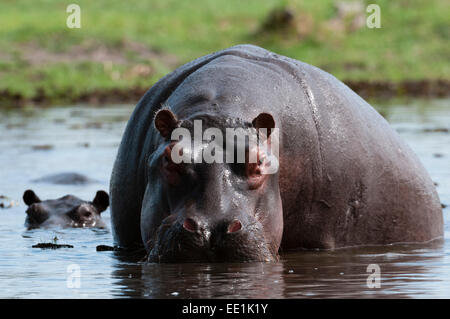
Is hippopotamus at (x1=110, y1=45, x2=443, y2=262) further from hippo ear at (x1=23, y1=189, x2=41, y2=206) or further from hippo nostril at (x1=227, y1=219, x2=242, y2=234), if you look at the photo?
hippo ear at (x1=23, y1=189, x2=41, y2=206)

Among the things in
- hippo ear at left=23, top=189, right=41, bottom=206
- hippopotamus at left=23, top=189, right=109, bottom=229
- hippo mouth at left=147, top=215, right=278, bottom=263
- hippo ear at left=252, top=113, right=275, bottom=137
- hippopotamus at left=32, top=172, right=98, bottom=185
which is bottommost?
hippo mouth at left=147, top=215, right=278, bottom=263

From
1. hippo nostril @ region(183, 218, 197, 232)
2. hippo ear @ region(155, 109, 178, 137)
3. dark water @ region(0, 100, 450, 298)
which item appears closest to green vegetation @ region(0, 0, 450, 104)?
dark water @ region(0, 100, 450, 298)

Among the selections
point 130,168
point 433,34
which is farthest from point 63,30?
point 130,168

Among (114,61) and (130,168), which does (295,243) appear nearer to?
(130,168)

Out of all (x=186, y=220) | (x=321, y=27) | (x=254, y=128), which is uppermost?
(x=321, y=27)

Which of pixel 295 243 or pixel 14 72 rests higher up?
pixel 14 72

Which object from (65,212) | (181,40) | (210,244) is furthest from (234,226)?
(181,40)

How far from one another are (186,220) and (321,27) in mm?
27259

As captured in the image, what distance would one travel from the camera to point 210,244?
204 inches

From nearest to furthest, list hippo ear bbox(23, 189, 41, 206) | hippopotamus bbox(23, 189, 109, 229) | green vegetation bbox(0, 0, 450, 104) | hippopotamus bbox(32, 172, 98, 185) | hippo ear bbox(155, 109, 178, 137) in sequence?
hippo ear bbox(155, 109, 178, 137) < hippopotamus bbox(23, 189, 109, 229) < hippo ear bbox(23, 189, 41, 206) < hippopotamus bbox(32, 172, 98, 185) < green vegetation bbox(0, 0, 450, 104)

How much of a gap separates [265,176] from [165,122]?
23.9 inches

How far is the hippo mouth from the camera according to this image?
5.16m

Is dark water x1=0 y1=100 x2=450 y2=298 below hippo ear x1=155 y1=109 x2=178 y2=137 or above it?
below
